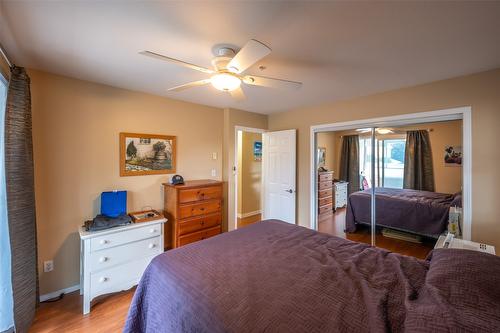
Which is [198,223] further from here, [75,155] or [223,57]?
[223,57]

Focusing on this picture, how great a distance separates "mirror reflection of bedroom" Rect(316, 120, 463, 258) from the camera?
2547mm

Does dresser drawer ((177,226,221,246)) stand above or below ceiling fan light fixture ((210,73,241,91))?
below

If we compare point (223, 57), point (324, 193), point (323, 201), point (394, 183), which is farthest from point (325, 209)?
point (223, 57)

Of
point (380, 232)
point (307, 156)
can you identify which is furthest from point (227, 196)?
point (380, 232)

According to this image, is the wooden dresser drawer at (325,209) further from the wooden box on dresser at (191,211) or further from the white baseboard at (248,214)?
the white baseboard at (248,214)

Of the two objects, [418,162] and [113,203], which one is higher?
[418,162]

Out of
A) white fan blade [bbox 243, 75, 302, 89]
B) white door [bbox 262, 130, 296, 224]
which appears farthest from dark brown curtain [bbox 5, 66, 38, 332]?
white door [bbox 262, 130, 296, 224]

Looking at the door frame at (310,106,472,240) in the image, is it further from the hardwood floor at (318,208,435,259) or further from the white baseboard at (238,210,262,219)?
the white baseboard at (238,210,262,219)

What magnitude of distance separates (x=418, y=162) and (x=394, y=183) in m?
0.39

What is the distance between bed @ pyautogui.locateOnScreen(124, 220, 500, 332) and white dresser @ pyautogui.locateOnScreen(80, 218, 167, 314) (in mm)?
997

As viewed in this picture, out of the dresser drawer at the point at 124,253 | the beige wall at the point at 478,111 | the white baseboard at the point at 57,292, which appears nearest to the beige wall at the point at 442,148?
the beige wall at the point at 478,111

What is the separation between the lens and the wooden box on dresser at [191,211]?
2.74 metres

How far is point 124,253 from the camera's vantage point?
226 centimetres

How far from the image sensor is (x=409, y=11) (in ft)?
4.19
